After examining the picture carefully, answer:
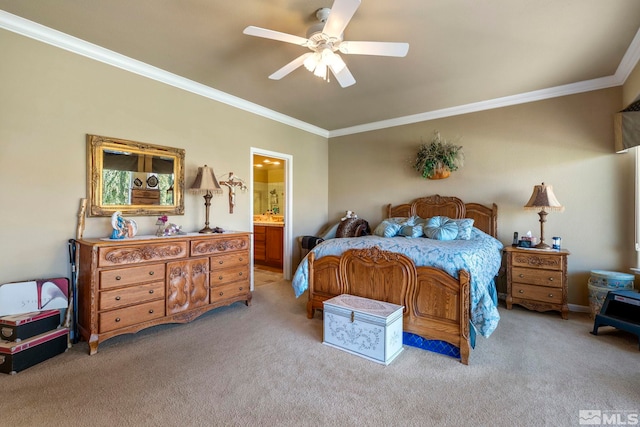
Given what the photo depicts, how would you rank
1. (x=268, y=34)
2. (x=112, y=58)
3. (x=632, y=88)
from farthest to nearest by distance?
(x=632, y=88) < (x=112, y=58) < (x=268, y=34)

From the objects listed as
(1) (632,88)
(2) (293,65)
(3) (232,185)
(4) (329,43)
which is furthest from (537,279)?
(3) (232,185)

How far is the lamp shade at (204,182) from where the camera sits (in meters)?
3.63

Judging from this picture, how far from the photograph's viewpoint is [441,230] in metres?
3.81

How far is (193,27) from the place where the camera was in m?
2.60

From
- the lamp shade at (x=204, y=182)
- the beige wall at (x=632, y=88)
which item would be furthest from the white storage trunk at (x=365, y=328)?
the beige wall at (x=632, y=88)

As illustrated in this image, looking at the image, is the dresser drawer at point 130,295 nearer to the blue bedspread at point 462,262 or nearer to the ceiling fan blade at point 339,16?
the blue bedspread at point 462,262

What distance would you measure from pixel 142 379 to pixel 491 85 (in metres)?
4.74

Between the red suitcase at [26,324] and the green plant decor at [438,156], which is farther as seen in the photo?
the green plant decor at [438,156]

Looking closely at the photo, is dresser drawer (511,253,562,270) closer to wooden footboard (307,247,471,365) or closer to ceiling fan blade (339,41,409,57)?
wooden footboard (307,247,471,365)

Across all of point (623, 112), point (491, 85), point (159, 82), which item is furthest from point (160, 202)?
point (623, 112)

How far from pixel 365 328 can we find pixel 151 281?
6.82ft

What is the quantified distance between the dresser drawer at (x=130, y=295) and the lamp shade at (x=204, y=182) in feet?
3.91

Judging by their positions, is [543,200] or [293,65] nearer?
[293,65]

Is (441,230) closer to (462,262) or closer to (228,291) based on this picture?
(462,262)
